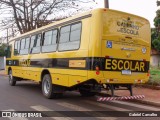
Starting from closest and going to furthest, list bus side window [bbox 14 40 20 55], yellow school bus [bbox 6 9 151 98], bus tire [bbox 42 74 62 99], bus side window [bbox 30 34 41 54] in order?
yellow school bus [bbox 6 9 151 98], bus tire [bbox 42 74 62 99], bus side window [bbox 30 34 41 54], bus side window [bbox 14 40 20 55]

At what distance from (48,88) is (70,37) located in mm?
2538

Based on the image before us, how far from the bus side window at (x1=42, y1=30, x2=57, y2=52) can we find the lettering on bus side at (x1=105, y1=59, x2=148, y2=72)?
2865mm

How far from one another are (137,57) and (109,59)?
1.34 m

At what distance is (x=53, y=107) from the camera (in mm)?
9969

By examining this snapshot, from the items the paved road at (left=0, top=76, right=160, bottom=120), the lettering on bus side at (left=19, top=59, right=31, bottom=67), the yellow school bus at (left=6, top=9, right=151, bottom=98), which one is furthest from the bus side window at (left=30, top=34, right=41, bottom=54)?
the paved road at (left=0, top=76, right=160, bottom=120)

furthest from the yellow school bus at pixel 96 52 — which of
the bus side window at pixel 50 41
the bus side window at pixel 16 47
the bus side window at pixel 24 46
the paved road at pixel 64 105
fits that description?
the bus side window at pixel 16 47

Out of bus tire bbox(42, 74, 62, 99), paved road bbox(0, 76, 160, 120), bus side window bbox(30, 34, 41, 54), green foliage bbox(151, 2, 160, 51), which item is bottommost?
paved road bbox(0, 76, 160, 120)

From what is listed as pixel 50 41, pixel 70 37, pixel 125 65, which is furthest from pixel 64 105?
pixel 50 41

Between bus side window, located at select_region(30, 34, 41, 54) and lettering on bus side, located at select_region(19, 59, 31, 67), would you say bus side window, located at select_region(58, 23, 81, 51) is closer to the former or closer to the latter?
bus side window, located at select_region(30, 34, 41, 54)

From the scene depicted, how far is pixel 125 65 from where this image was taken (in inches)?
388

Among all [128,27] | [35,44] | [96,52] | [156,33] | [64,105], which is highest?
[156,33]

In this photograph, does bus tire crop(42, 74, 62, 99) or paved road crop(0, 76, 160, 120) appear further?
bus tire crop(42, 74, 62, 99)

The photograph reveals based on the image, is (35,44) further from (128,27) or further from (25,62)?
(128,27)

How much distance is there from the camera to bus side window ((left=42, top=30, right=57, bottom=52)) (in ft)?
38.4
